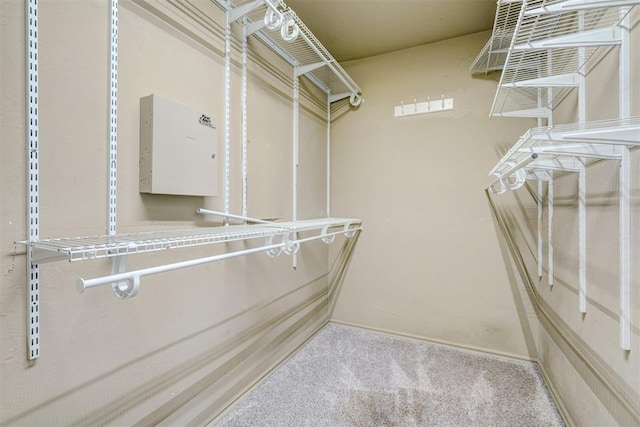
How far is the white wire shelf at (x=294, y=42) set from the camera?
1404 mm

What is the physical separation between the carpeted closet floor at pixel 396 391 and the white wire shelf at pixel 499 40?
79.3 inches

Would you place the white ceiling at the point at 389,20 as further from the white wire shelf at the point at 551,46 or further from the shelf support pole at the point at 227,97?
the shelf support pole at the point at 227,97

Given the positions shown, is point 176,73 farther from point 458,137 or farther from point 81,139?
point 458,137

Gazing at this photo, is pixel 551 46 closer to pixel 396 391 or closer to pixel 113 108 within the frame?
pixel 113 108

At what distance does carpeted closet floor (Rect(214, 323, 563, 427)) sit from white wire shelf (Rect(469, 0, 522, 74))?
2.01 metres

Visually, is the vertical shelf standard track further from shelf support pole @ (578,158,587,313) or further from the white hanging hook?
shelf support pole @ (578,158,587,313)

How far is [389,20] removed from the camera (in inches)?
76.3

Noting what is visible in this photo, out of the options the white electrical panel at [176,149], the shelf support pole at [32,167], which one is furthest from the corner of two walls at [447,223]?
the shelf support pole at [32,167]

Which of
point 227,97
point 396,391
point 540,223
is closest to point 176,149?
point 227,97

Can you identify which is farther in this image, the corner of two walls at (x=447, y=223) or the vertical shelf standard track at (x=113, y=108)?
the corner of two walls at (x=447, y=223)

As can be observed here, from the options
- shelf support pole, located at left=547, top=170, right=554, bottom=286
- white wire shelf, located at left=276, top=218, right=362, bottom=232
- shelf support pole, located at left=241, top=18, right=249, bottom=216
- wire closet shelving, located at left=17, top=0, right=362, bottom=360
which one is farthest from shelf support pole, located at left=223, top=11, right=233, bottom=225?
shelf support pole, located at left=547, top=170, right=554, bottom=286

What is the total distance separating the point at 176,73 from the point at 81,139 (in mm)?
505

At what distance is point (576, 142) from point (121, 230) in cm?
153

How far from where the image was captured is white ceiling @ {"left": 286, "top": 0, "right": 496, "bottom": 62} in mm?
1774
